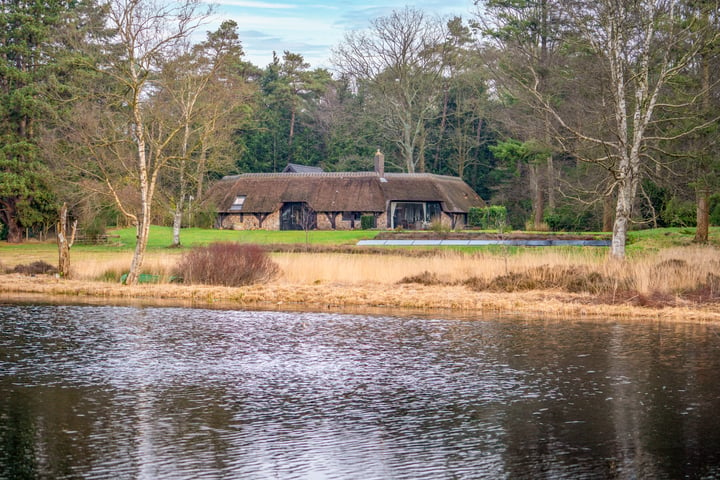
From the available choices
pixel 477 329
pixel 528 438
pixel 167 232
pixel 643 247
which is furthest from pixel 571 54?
pixel 528 438

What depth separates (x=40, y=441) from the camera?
9.46m

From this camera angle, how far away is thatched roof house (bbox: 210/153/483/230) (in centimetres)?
6166

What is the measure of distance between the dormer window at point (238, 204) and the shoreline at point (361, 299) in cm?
3676

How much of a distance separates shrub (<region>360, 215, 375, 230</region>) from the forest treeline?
10030mm

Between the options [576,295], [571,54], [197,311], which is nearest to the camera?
[197,311]

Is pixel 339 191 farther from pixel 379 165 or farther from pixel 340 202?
pixel 379 165

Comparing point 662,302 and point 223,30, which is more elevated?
point 223,30

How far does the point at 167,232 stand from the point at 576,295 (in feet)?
121

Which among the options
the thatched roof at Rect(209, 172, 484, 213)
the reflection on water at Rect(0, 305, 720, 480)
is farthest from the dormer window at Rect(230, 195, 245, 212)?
the reflection on water at Rect(0, 305, 720, 480)

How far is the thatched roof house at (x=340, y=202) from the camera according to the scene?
61656 millimetres

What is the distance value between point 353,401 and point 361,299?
11.4m

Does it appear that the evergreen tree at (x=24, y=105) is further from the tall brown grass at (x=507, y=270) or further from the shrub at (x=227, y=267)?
the shrub at (x=227, y=267)

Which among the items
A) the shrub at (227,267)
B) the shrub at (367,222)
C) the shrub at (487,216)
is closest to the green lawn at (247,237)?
the shrub at (367,222)

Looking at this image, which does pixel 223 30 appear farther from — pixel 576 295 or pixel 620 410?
pixel 620 410
